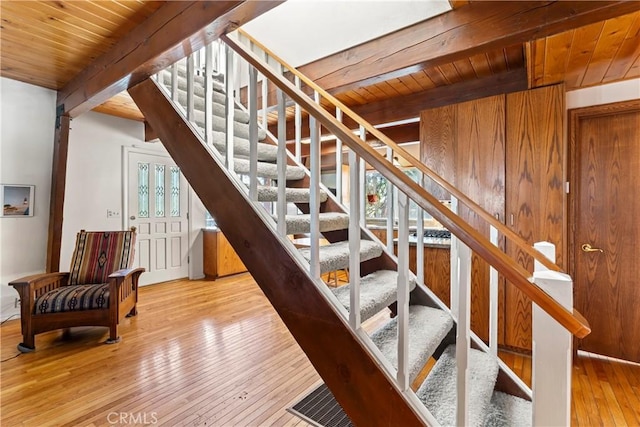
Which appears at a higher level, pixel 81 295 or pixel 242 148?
pixel 242 148

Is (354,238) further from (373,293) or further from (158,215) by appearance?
(158,215)

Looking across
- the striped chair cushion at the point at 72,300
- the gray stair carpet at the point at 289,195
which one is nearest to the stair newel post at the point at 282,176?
the gray stair carpet at the point at 289,195

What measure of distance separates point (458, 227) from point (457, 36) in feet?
5.38

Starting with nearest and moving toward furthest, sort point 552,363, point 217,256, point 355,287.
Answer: point 552,363 < point 355,287 < point 217,256

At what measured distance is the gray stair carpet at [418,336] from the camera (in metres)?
1.43

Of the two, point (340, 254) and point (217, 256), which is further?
point (217, 256)

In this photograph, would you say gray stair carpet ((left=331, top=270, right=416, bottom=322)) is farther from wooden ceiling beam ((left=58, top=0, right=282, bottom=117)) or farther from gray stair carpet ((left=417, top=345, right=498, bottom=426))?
wooden ceiling beam ((left=58, top=0, right=282, bottom=117))

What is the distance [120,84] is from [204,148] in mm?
1244

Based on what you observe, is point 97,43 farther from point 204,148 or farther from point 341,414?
point 341,414

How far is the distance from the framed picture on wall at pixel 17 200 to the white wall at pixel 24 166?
43 millimetres

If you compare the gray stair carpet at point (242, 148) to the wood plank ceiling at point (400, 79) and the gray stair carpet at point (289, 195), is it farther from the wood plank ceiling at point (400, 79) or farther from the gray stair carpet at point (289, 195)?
the wood plank ceiling at point (400, 79)

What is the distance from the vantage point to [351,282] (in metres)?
1.35

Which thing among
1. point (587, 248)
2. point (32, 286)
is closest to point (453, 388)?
point (587, 248)

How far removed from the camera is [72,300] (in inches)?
108
